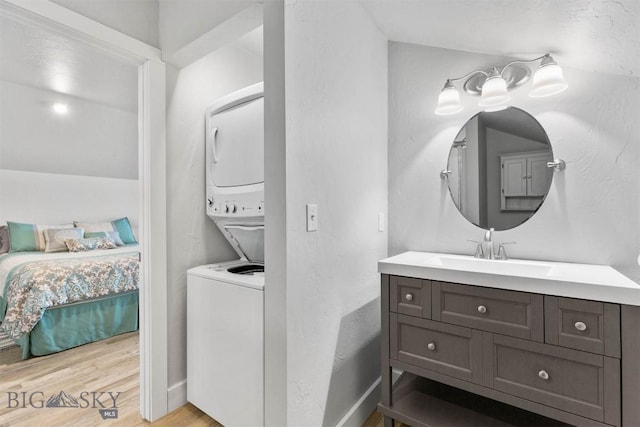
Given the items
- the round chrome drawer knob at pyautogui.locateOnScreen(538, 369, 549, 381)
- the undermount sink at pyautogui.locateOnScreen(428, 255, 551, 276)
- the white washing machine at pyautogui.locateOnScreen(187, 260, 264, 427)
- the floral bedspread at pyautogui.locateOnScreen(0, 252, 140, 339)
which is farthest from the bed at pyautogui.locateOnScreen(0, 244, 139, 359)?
the round chrome drawer knob at pyautogui.locateOnScreen(538, 369, 549, 381)

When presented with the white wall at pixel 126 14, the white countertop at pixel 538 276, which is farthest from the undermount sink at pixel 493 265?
the white wall at pixel 126 14

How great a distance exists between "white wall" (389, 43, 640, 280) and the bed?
2.75m

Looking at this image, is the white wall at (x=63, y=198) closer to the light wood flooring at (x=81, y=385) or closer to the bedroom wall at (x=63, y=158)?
the bedroom wall at (x=63, y=158)

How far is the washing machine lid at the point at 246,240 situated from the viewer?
1.93 m

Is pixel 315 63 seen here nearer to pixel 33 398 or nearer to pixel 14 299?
pixel 33 398

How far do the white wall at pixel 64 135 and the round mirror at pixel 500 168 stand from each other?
10.2ft

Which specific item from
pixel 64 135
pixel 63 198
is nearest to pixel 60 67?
pixel 64 135

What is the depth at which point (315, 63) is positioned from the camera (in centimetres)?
139

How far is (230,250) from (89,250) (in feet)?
8.56

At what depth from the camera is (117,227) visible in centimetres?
450

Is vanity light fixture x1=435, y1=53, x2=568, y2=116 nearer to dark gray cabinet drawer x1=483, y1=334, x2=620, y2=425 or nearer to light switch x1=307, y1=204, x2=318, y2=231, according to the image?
light switch x1=307, y1=204, x2=318, y2=231

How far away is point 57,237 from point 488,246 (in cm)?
448

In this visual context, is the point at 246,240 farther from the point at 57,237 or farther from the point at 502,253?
the point at 57,237

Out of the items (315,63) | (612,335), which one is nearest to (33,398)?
(315,63)
